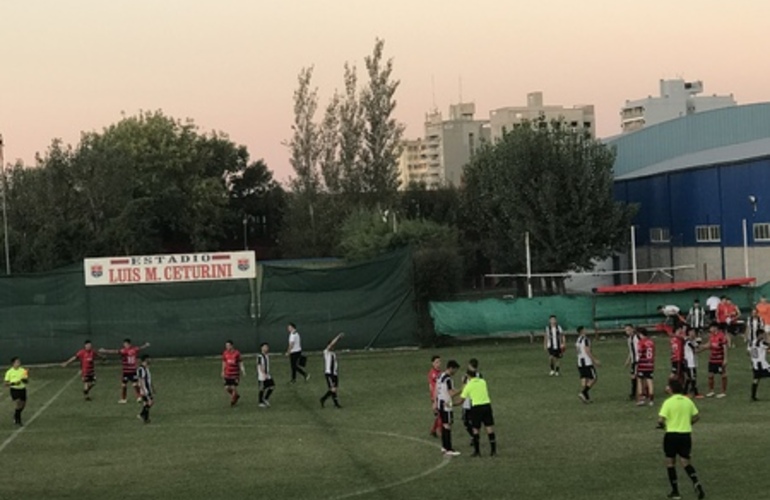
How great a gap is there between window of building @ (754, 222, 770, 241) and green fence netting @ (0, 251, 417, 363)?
18.6 metres

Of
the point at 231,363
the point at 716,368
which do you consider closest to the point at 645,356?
the point at 716,368

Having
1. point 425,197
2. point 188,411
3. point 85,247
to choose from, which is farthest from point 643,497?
point 425,197

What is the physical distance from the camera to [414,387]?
3684 cm

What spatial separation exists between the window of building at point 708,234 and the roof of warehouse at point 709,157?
3.27 metres

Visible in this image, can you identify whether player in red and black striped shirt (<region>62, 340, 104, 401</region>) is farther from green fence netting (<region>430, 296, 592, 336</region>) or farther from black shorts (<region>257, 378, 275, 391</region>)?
green fence netting (<region>430, 296, 592, 336</region>)

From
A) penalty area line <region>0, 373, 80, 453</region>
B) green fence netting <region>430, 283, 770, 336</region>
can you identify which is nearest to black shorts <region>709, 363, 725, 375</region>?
penalty area line <region>0, 373, 80, 453</region>

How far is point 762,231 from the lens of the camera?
193 ft

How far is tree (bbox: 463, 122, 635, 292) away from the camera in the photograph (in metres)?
66.1

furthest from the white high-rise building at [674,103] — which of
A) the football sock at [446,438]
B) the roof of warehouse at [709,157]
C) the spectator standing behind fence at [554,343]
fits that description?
the football sock at [446,438]

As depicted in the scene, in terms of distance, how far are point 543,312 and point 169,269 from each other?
48.6 ft

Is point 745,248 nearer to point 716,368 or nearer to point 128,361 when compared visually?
point 716,368

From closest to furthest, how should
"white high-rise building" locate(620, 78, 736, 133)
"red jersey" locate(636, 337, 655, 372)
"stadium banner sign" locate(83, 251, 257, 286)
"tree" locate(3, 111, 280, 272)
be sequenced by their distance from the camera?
"red jersey" locate(636, 337, 655, 372) → "stadium banner sign" locate(83, 251, 257, 286) → "tree" locate(3, 111, 280, 272) → "white high-rise building" locate(620, 78, 736, 133)

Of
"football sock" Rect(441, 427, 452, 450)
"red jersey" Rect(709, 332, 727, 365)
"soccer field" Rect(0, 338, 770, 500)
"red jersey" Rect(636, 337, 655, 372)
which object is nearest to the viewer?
"soccer field" Rect(0, 338, 770, 500)

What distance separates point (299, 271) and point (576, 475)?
2889cm
